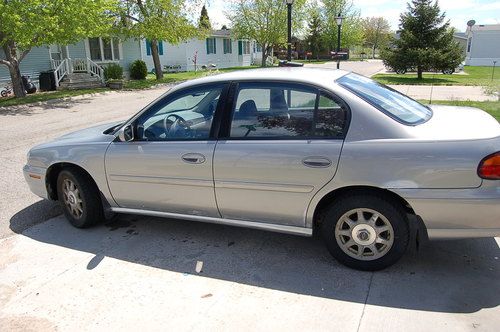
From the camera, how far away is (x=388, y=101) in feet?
12.2

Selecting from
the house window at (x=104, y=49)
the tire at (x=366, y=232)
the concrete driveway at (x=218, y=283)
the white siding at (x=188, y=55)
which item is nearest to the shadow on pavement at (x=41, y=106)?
the house window at (x=104, y=49)

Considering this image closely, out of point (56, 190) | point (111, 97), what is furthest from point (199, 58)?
point (56, 190)

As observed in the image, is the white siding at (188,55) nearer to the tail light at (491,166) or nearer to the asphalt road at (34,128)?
the asphalt road at (34,128)

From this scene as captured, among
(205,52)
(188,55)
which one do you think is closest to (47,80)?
(188,55)

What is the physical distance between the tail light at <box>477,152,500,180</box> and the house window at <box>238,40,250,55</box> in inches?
1687

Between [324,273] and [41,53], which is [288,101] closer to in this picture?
[324,273]

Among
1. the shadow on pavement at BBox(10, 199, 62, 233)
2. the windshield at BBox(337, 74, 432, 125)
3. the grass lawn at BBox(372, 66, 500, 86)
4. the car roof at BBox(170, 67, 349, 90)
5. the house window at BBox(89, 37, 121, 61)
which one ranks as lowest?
the shadow on pavement at BBox(10, 199, 62, 233)

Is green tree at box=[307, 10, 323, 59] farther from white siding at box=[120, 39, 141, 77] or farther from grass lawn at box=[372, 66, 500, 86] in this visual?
white siding at box=[120, 39, 141, 77]

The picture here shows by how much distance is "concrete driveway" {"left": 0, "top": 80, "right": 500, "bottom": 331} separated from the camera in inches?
117

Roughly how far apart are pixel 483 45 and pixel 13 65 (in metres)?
42.7

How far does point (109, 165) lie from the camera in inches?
164

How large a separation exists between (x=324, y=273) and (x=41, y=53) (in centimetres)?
2312

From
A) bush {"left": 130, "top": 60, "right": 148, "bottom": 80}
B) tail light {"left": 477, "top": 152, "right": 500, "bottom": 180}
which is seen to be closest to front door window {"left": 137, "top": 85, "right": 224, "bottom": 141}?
tail light {"left": 477, "top": 152, "right": 500, "bottom": 180}

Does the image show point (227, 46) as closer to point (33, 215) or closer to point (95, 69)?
point (95, 69)
